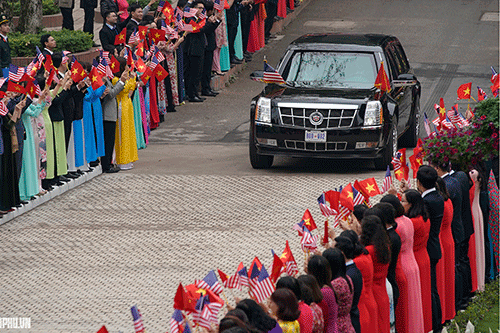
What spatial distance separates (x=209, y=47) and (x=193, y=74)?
0.72m

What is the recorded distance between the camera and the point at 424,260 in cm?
770

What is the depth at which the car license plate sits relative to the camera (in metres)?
13.1

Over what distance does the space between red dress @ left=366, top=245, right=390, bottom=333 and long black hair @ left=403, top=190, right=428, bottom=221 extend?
28.3 inches

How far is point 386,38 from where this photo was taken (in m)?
15.2

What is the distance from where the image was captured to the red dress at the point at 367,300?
6.57m

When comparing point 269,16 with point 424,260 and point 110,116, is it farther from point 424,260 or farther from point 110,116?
point 424,260

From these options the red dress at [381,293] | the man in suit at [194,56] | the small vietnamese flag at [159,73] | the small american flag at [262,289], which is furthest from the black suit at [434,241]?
the man in suit at [194,56]

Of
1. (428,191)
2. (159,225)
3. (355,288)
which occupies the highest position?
(428,191)

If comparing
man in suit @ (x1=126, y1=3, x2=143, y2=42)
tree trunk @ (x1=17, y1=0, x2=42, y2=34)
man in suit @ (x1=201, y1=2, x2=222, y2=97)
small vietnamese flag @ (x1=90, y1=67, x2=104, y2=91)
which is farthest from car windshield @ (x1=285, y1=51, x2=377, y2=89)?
tree trunk @ (x1=17, y1=0, x2=42, y2=34)

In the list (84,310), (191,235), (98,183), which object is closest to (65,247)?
(191,235)

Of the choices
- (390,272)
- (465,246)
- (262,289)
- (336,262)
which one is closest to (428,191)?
(390,272)

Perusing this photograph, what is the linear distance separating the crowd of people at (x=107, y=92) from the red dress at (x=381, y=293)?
5.85 meters

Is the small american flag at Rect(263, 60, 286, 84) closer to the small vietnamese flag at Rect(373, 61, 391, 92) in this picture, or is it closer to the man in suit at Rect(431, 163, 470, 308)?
the small vietnamese flag at Rect(373, 61, 391, 92)

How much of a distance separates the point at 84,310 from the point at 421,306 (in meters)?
3.07
